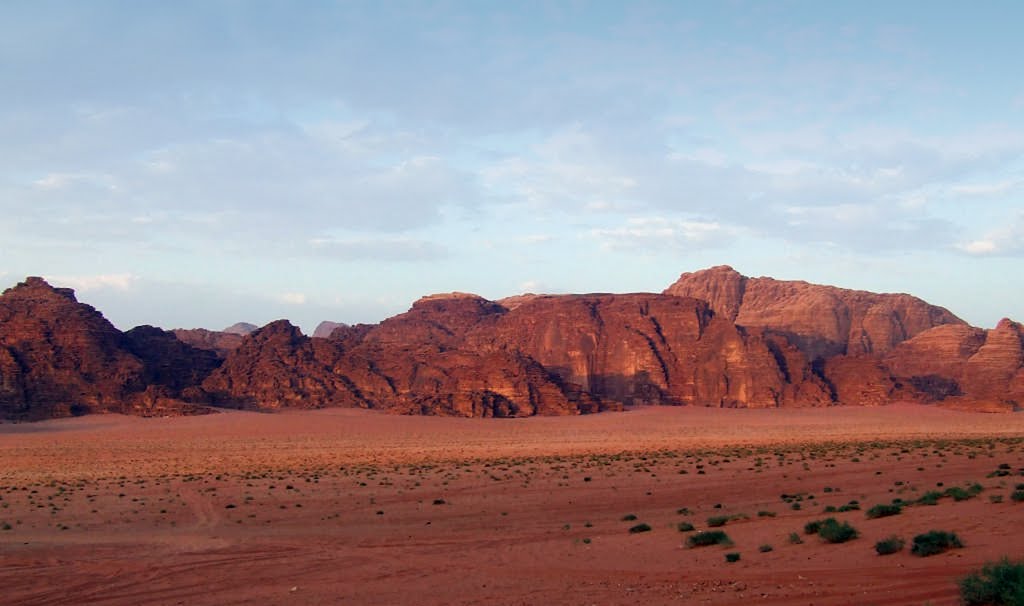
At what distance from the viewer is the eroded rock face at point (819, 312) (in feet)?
403

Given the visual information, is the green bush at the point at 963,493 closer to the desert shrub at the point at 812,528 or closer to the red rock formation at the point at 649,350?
the desert shrub at the point at 812,528

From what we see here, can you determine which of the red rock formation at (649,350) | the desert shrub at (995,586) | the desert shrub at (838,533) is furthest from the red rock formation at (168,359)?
the desert shrub at (995,586)

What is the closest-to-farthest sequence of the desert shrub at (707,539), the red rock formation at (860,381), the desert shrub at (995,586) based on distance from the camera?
the desert shrub at (995,586)
the desert shrub at (707,539)
the red rock formation at (860,381)

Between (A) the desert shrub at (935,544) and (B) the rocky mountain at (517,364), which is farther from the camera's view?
(B) the rocky mountain at (517,364)

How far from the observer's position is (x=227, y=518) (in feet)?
79.2

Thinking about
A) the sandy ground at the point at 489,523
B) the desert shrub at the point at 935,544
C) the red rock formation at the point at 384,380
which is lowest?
the sandy ground at the point at 489,523

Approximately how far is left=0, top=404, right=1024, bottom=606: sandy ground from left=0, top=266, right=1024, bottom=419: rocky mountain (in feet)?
83.5

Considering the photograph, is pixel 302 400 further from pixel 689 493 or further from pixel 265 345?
pixel 689 493

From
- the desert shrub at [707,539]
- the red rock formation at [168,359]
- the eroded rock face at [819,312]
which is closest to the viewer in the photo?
the desert shrub at [707,539]

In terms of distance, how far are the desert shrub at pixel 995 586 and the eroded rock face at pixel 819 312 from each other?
109358 mm

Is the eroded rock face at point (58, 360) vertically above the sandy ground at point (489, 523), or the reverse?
the eroded rock face at point (58, 360)

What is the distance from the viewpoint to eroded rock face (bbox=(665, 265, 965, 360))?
122938mm

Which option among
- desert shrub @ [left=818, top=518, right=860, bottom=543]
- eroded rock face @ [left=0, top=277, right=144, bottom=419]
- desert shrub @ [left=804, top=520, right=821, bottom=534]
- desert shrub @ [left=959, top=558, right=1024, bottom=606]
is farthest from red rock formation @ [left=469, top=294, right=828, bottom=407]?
desert shrub @ [left=959, top=558, right=1024, bottom=606]

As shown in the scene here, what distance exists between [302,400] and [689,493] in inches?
2397
